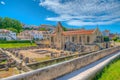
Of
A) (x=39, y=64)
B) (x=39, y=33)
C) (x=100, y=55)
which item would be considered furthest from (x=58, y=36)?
(x=39, y=33)

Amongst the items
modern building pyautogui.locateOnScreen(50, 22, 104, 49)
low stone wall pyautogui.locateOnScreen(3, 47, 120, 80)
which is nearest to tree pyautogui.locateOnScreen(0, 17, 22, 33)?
modern building pyautogui.locateOnScreen(50, 22, 104, 49)

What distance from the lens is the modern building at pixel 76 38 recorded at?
42759mm

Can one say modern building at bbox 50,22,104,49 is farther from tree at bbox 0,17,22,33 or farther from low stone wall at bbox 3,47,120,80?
tree at bbox 0,17,22,33

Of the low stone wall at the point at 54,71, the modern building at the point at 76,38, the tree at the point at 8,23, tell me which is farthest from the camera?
the tree at the point at 8,23

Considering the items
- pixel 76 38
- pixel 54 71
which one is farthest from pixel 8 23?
pixel 54 71

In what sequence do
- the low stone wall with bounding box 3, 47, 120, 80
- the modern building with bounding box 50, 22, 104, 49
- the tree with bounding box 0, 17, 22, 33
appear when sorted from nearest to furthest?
1. the low stone wall with bounding box 3, 47, 120, 80
2. the modern building with bounding box 50, 22, 104, 49
3. the tree with bounding box 0, 17, 22, 33

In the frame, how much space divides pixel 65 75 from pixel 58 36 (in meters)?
38.5

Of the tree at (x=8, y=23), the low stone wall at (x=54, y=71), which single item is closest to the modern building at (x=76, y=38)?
the low stone wall at (x=54, y=71)

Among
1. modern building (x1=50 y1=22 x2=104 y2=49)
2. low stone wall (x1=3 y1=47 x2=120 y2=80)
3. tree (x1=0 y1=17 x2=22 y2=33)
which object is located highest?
tree (x1=0 y1=17 x2=22 y2=33)

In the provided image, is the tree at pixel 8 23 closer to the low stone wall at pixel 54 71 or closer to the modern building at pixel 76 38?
the modern building at pixel 76 38

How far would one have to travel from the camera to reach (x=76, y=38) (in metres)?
45.8

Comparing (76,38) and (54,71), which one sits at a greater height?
(76,38)

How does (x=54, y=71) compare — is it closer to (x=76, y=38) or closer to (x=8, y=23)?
(x=76, y=38)

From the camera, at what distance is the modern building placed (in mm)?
42759
